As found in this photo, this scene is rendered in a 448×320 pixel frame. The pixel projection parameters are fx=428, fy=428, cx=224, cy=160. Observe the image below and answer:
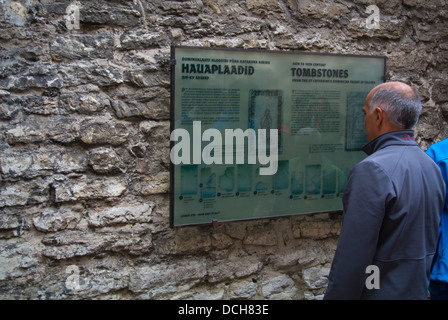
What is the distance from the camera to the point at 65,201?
2.50 meters

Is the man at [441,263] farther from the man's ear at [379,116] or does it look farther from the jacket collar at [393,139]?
the man's ear at [379,116]

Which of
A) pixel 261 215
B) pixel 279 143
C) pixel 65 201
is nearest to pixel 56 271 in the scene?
pixel 65 201

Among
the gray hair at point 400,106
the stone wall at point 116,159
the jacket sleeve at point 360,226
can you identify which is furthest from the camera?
the stone wall at point 116,159

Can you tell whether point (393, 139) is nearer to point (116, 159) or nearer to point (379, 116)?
point (379, 116)

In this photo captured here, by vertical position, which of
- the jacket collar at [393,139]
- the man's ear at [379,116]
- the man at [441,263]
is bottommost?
the man at [441,263]

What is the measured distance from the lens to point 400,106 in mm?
1918

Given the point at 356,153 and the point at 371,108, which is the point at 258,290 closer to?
the point at 356,153

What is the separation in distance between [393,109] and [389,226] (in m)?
0.53

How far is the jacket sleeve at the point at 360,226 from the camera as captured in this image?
1.74 meters

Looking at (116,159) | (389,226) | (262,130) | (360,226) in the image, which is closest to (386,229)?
(389,226)

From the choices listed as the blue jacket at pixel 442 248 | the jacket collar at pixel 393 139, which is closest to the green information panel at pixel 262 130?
the blue jacket at pixel 442 248

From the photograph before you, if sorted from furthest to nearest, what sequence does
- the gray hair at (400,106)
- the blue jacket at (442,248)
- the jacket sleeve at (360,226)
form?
the blue jacket at (442,248) < the gray hair at (400,106) < the jacket sleeve at (360,226)

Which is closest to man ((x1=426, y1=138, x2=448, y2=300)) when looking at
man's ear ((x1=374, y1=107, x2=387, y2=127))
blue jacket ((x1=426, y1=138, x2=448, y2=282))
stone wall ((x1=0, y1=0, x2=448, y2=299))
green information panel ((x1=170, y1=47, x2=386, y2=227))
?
blue jacket ((x1=426, y1=138, x2=448, y2=282))

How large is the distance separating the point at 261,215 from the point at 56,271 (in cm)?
131
